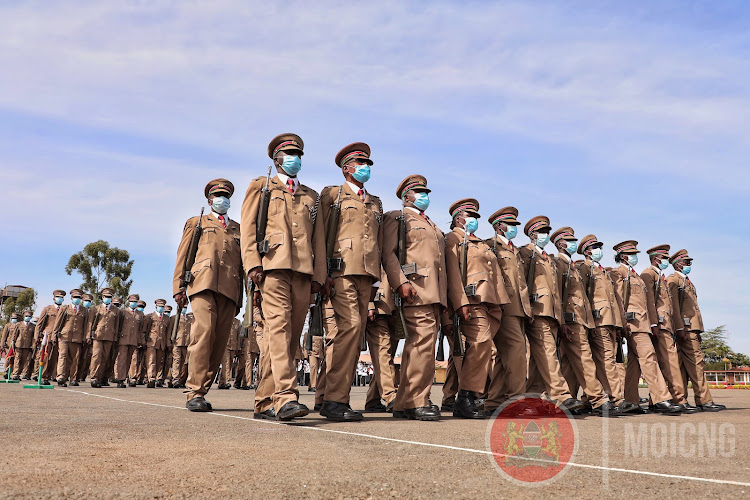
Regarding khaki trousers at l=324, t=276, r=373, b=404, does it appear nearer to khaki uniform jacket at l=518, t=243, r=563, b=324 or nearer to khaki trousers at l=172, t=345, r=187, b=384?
khaki uniform jacket at l=518, t=243, r=563, b=324

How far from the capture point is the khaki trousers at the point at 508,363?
7.68m

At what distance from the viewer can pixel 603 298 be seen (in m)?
9.63

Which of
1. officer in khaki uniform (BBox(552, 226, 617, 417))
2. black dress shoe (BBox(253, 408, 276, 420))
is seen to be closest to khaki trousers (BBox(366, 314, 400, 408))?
black dress shoe (BBox(253, 408, 276, 420))

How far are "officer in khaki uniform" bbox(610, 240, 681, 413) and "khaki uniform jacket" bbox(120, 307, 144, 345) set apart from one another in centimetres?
1200

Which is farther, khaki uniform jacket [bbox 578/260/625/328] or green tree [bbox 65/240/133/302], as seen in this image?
green tree [bbox 65/240/133/302]

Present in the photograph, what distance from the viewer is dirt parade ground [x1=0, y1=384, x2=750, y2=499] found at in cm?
281

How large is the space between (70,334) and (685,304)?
13.5m

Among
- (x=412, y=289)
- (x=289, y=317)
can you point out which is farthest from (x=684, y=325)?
(x=289, y=317)

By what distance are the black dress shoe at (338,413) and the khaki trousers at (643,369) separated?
16.2 feet

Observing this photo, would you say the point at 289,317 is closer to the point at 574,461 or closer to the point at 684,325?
the point at 574,461

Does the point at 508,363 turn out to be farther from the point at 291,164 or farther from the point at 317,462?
the point at 317,462

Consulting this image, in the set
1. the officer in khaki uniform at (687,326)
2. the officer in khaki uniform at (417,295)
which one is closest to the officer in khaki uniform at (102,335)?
the officer in khaki uniform at (417,295)

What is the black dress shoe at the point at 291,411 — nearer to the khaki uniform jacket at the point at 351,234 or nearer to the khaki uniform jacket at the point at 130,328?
the khaki uniform jacket at the point at 351,234

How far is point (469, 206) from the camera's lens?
817cm
